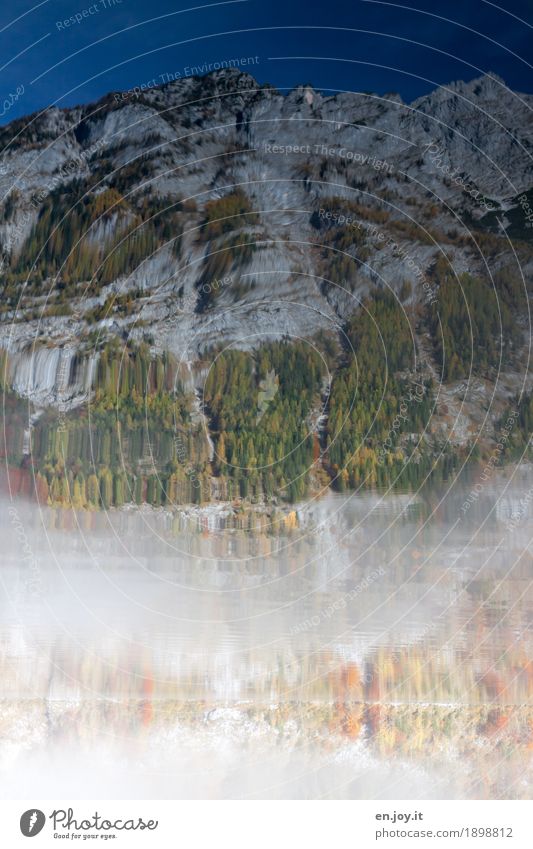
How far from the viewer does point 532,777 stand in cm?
Answer: 816

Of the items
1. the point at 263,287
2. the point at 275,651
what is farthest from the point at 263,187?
the point at 275,651

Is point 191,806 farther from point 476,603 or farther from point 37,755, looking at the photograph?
point 476,603

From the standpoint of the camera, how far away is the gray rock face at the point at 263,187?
8766mm

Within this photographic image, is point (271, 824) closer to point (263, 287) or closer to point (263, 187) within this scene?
point (263, 287)

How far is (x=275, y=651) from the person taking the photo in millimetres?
8297

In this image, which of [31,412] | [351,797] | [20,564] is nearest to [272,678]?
[351,797]

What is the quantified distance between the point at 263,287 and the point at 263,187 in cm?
105

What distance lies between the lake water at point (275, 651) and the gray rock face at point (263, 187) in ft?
6.26

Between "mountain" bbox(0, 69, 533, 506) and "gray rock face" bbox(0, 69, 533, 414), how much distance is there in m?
0.02

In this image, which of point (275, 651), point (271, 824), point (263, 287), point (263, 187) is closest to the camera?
point (271, 824)

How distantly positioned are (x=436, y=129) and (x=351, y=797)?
6812 millimetres

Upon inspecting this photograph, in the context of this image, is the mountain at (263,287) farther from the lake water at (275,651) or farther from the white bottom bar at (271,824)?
the white bottom bar at (271,824)

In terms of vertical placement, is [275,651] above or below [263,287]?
below

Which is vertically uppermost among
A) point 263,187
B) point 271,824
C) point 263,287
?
point 263,187
